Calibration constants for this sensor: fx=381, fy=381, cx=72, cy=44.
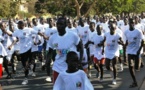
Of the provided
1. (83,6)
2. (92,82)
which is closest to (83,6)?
(83,6)

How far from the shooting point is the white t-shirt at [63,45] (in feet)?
21.7

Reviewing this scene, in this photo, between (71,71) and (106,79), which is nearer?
(71,71)

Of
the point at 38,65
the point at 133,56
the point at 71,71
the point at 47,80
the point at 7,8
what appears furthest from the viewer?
the point at 7,8

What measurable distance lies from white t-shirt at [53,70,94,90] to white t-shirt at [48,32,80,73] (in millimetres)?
1755

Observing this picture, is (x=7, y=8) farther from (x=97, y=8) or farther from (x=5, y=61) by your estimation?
(x=5, y=61)

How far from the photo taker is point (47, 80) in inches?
433

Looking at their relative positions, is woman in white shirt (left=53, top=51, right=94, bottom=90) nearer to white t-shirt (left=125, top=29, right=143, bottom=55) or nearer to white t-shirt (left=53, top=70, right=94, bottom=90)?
white t-shirt (left=53, top=70, right=94, bottom=90)

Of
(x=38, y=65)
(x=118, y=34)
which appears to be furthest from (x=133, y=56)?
(x=38, y=65)

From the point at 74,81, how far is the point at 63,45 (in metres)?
1.83

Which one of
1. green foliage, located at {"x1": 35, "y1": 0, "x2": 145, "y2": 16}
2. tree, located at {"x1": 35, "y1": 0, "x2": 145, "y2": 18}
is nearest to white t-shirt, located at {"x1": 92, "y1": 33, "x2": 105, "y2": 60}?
tree, located at {"x1": 35, "y1": 0, "x2": 145, "y2": 18}

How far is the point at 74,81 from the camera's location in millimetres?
4867

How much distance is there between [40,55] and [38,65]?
122cm

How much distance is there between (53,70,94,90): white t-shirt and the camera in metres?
4.85

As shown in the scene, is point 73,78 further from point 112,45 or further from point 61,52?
point 112,45
